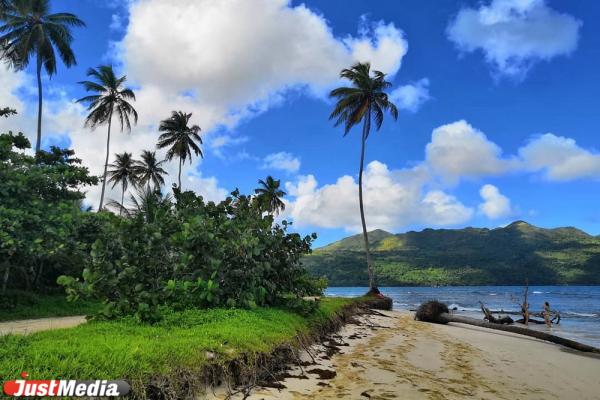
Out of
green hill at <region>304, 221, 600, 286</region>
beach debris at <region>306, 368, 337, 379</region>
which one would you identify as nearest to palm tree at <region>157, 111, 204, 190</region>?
beach debris at <region>306, 368, 337, 379</region>

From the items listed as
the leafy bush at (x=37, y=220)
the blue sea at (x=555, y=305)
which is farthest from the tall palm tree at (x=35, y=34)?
the blue sea at (x=555, y=305)

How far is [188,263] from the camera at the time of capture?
25.7 ft

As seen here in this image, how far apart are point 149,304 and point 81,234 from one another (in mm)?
14346

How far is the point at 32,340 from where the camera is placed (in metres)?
4.39

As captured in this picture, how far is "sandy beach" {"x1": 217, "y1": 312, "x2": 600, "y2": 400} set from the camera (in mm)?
5383

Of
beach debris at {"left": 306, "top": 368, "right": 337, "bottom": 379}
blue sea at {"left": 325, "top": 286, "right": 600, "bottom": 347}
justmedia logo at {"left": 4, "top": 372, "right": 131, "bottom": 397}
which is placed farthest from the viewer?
blue sea at {"left": 325, "top": 286, "right": 600, "bottom": 347}

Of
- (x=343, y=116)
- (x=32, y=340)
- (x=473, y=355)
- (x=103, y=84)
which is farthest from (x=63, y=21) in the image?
(x=473, y=355)

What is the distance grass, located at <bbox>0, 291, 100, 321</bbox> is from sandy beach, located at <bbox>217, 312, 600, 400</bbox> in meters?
11.3

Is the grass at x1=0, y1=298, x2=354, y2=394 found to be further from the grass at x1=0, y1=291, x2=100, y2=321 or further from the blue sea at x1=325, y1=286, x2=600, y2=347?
the blue sea at x1=325, y1=286, x2=600, y2=347

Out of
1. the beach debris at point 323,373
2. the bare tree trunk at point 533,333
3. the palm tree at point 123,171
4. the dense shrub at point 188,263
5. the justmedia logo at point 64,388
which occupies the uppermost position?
the palm tree at point 123,171

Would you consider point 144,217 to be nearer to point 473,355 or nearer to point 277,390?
point 277,390

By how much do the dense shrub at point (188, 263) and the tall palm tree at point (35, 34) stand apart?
893 inches

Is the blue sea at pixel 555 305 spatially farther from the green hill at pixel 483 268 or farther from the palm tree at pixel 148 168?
the green hill at pixel 483 268

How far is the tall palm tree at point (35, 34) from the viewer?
25.5m
